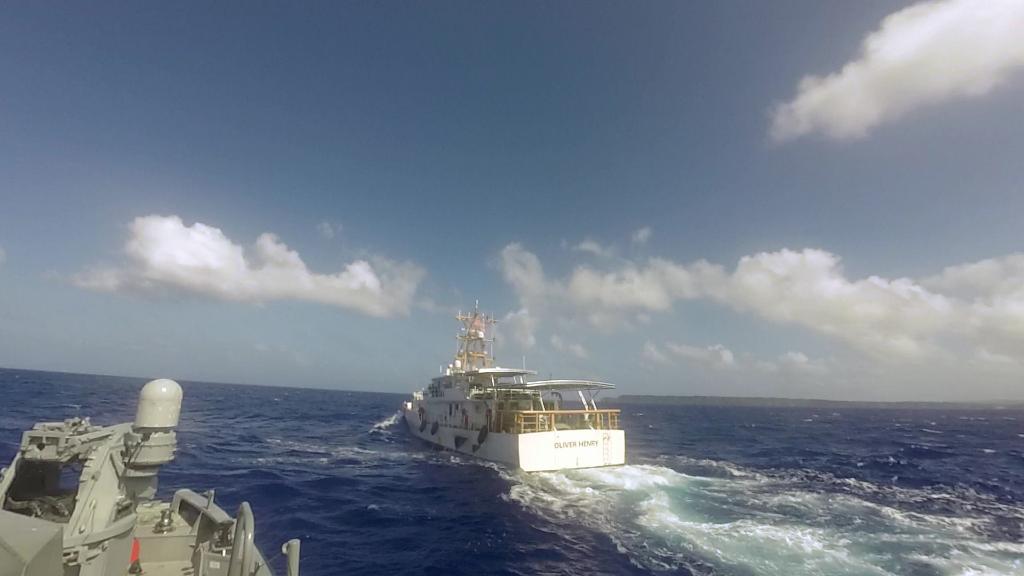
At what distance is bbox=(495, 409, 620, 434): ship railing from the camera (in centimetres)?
3038

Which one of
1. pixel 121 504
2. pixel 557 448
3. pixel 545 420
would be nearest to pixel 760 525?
pixel 557 448

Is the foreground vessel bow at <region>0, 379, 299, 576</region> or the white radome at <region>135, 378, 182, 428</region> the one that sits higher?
the white radome at <region>135, 378, 182, 428</region>

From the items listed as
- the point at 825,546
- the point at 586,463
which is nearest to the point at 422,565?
the point at 825,546

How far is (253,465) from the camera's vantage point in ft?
92.2

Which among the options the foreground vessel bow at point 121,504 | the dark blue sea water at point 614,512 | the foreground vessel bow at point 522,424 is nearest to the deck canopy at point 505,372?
the foreground vessel bow at point 522,424

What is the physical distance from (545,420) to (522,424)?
71.5 inches

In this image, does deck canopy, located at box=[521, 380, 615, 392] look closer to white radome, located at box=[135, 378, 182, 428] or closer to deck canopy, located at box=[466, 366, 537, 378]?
deck canopy, located at box=[466, 366, 537, 378]

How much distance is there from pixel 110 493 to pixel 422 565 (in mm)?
9684

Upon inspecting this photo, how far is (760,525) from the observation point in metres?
18.2

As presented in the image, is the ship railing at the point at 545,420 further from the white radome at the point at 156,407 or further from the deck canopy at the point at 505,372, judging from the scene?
the white radome at the point at 156,407

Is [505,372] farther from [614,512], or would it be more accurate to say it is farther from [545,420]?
[614,512]

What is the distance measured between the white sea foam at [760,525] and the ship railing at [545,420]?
356 centimetres

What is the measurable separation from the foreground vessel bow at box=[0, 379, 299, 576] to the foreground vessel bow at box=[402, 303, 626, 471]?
20918mm

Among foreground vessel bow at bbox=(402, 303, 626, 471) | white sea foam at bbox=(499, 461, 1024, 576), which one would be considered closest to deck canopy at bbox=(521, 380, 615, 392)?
foreground vessel bow at bbox=(402, 303, 626, 471)
